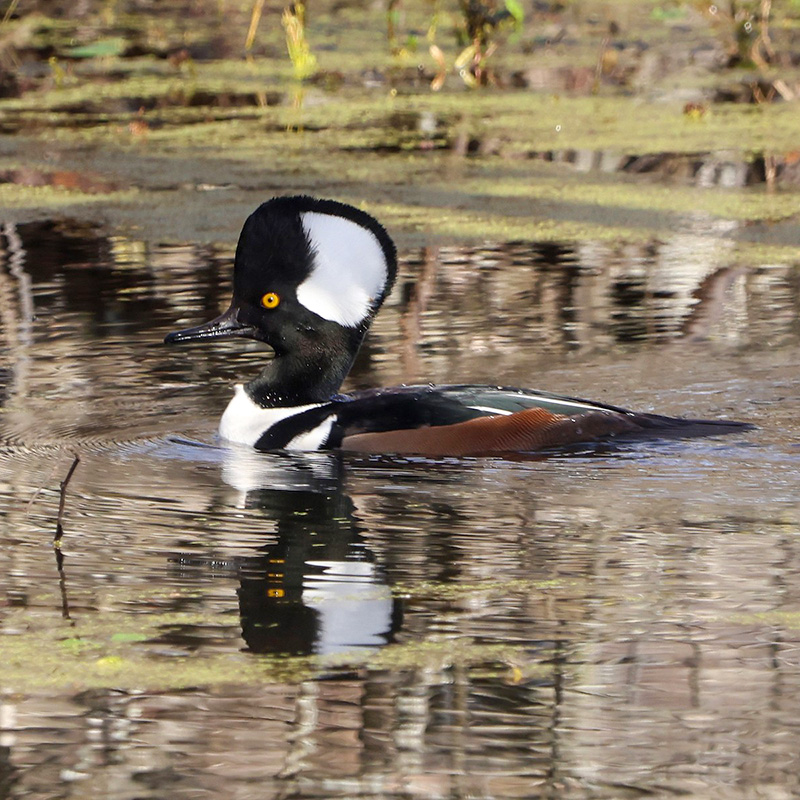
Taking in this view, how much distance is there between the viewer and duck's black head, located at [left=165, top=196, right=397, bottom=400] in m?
→ 5.84

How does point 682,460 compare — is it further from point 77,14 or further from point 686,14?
point 77,14

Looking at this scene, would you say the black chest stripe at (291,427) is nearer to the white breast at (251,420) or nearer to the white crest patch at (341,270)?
the white breast at (251,420)

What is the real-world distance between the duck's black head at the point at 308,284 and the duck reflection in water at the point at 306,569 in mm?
422

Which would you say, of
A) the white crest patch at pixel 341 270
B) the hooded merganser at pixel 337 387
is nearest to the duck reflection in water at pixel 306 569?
the hooded merganser at pixel 337 387

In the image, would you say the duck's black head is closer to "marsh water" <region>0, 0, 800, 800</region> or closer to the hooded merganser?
the hooded merganser

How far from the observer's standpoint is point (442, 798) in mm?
3215

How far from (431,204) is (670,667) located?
6.56m

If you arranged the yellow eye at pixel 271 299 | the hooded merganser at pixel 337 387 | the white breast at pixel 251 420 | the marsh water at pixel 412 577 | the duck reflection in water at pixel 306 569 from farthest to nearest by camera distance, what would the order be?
the yellow eye at pixel 271 299 < the white breast at pixel 251 420 < the hooded merganser at pixel 337 387 < the duck reflection in water at pixel 306 569 < the marsh water at pixel 412 577

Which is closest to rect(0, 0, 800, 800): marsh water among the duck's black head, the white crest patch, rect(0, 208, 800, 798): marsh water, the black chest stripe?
rect(0, 208, 800, 798): marsh water

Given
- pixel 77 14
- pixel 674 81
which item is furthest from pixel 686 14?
pixel 77 14

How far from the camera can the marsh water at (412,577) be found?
3400 mm

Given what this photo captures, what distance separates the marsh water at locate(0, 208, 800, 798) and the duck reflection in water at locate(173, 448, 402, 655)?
0.01m

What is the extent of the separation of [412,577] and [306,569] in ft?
1.01

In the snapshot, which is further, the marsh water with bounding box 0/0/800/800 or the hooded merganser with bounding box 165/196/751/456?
the hooded merganser with bounding box 165/196/751/456
